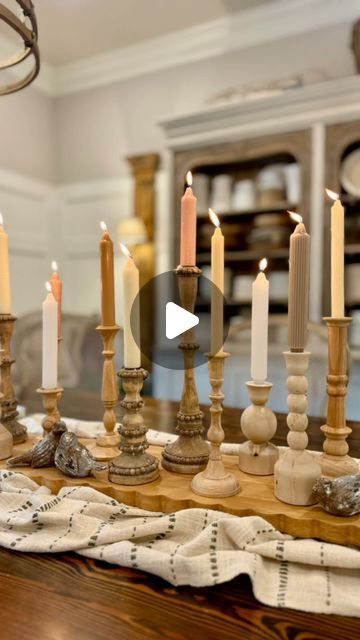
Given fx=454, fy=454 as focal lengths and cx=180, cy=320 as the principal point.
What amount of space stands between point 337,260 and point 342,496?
31 cm

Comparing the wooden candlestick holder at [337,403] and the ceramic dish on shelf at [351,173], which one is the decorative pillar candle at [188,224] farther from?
the ceramic dish on shelf at [351,173]

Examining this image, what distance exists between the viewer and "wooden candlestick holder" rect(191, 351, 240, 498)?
61cm

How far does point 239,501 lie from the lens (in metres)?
0.60

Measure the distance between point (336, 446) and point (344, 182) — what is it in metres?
1.98

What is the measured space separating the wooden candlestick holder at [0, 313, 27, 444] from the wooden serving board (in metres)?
0.13

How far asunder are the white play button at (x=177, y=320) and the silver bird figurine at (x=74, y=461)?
0.22 metres

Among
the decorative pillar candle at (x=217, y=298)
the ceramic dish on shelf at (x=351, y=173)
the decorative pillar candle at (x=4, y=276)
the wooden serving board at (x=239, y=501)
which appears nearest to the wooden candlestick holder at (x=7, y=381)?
the decorative pillar candle at (x=4, y=276)

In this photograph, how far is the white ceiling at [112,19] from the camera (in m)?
2.78

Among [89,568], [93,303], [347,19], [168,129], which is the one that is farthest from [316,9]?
[89,568]

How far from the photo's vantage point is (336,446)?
2.10ft

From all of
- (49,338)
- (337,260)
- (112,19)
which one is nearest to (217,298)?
(337,260)

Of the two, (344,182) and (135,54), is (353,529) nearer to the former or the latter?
(344,182)

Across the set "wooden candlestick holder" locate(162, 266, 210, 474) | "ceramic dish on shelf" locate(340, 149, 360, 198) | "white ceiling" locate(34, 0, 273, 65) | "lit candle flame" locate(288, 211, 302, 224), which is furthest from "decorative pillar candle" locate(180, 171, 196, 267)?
"white ceiling" locate(34, 0, 273, 65)

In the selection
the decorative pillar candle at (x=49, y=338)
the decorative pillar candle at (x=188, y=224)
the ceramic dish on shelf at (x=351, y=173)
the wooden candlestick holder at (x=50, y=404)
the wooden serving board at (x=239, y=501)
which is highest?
the ceramic dish on shelf at (x=351, y=173)
